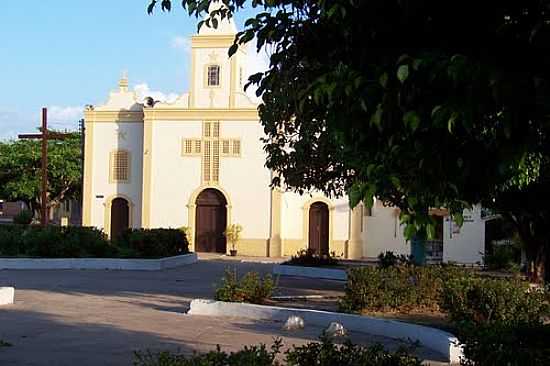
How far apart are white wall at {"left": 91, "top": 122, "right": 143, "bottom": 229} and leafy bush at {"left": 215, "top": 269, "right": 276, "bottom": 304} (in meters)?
26.0

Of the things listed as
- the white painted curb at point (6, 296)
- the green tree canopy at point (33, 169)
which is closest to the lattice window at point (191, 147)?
the green tree canopy at point (33, 169)

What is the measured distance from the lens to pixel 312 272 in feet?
88.7

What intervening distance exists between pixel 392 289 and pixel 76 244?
16.5 meters

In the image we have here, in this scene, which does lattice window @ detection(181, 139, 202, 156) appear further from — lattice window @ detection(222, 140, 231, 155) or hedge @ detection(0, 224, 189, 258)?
hedge @ detection(0, 224, 189, 258)

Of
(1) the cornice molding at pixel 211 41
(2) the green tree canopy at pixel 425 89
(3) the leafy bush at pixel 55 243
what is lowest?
(3) the leafy bush at pixel 55 243

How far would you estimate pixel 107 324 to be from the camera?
45.9ft

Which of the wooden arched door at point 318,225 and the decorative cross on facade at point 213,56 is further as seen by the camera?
the decorative cross on facade at point 213,56

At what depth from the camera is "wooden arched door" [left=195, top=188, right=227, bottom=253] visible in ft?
134

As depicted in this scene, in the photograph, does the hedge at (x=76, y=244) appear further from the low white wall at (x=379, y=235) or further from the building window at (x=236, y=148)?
the low white wall at (x=379, y=235)

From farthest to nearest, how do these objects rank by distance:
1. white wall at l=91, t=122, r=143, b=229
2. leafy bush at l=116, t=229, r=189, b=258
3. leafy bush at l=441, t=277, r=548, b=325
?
white wall at l=91, t=122, r=143, b=229
leafy bush at l=116, t=229, r=189, b=258
leafy bush at l=441, t=277, r=548, b=325

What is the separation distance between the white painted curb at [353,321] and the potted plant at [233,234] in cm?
2429

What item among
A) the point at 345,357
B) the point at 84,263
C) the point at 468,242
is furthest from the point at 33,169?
the point at 345,357

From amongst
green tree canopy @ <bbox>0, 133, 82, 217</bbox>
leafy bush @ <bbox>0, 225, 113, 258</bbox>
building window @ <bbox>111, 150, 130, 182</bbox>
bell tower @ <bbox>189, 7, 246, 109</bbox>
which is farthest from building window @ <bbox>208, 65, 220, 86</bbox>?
green tree canopy @ <bbox>0, 133, 82, 217</bbox>

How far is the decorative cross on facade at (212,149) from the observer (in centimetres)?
4078
